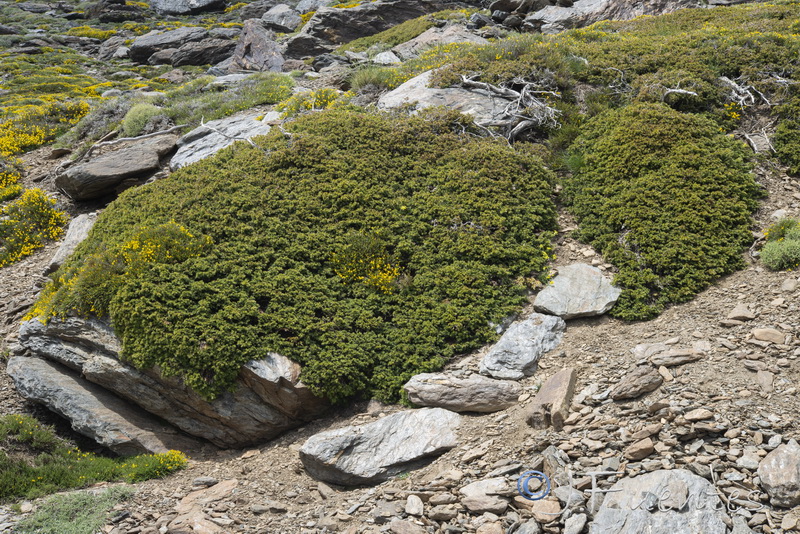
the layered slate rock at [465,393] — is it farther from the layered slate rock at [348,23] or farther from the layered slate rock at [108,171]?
the layered slate rock at [348,23]

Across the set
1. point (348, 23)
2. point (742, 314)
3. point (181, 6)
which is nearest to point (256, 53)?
point (348, 23)

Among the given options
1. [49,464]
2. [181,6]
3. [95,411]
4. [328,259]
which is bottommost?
[49,464]

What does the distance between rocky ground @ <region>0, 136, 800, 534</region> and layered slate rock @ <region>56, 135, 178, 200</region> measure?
6934mm

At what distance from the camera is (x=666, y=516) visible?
16.6 ft

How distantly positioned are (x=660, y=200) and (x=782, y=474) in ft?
21.7

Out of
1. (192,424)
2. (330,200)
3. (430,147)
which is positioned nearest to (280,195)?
(330,200)

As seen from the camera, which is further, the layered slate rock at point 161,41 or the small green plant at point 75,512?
the layered slate rock at point 161,41

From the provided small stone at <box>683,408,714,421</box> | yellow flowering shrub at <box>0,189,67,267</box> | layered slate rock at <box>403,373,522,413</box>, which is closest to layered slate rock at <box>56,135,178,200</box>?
yellow flowering shrub at <box>0,189,67,267</box>

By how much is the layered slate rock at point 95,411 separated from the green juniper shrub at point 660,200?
8.53 metres

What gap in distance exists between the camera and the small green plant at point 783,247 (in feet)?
28.6

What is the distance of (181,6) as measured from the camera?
60.2m

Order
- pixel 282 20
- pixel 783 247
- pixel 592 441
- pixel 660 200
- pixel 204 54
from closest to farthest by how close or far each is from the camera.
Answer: pixel 592 441
pixel 783 247
pixel 660 200
pixel 204 54
pixel 282 20

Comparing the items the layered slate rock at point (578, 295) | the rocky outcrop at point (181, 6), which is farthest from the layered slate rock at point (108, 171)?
the rocky outcrop at point (181, 6)

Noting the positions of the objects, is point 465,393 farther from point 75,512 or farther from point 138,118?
point 138,118
